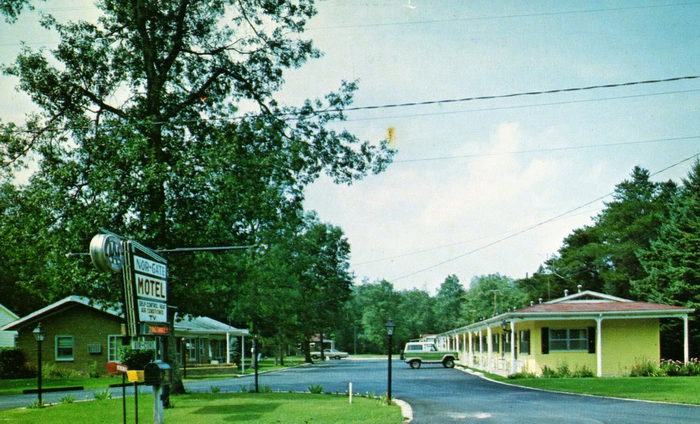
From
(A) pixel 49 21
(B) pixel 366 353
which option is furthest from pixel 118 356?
(B) pixel 366 353

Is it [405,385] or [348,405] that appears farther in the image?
[405,385]

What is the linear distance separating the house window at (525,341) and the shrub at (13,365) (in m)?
28.6

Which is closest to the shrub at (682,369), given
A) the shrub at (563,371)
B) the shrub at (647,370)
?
the shrub at (647,370)

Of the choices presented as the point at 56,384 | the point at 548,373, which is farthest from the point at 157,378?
the point at 548,373

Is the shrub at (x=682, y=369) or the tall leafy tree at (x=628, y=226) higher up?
the tall leafy tree at (x=628, y=226)

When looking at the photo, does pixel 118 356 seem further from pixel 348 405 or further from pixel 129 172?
pixel 348 405

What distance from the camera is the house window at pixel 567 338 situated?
33281mm

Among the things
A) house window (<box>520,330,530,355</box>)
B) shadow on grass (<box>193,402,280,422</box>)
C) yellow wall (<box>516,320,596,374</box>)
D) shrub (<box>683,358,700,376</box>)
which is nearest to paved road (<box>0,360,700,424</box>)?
shadow on grass (<box>193,402,280,422</box>)

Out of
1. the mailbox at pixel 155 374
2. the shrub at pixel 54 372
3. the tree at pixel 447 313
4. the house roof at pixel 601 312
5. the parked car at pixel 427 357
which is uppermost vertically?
the mailbox at pixel 155 374

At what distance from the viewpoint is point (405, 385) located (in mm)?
28906

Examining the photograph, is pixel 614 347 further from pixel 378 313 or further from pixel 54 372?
pixel 378 313

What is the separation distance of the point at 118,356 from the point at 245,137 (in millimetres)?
21747

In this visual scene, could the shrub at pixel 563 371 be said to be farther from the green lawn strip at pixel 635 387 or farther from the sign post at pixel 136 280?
the sign post at pixel 136 280

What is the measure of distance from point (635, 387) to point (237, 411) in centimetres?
1457
